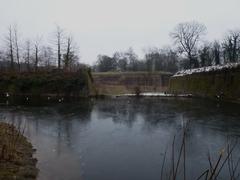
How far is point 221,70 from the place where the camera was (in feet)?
88.2

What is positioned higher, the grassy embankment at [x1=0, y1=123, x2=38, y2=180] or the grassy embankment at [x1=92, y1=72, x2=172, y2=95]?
the grassy embankment at [x1=92, y1=72, x2=172, y2=95]

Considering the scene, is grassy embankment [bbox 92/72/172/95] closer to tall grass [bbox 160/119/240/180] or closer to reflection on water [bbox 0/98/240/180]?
reflection on water [bbox 0/98/240/180]

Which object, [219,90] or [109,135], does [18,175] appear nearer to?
[109,135]

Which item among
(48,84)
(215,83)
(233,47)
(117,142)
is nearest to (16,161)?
(117,142)

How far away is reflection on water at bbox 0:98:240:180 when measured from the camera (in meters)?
7.46

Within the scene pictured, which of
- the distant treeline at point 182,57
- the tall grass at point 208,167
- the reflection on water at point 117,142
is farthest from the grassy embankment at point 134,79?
the tall grass at point 208,167

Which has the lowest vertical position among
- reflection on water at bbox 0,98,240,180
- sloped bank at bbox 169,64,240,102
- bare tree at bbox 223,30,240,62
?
reflection on water at bbox 0,98,240,180

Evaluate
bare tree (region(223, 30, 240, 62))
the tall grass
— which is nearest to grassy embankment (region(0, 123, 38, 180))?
the tall grass

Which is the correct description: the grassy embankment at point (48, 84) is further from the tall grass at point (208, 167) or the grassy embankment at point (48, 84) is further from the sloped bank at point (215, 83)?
the tall grass at point (208, 167)

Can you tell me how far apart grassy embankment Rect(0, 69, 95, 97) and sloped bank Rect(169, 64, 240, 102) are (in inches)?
516

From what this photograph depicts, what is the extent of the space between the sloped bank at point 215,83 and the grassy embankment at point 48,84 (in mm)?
13103

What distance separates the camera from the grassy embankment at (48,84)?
32.6m

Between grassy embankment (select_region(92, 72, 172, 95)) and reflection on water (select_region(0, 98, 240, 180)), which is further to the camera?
grassy embankment (select_region(92, 72, 172, 95))

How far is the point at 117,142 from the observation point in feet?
35.1
